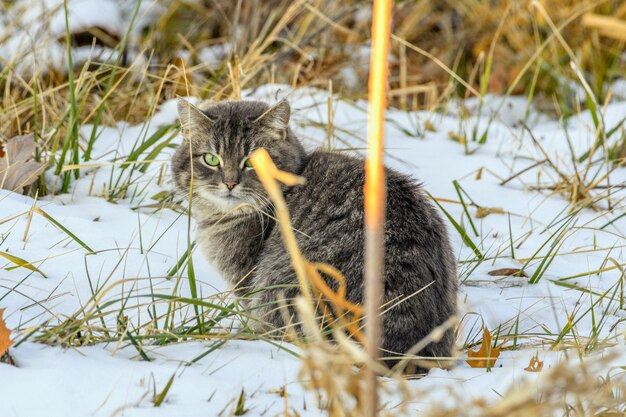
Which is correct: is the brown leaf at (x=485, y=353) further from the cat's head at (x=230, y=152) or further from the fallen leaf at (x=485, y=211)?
the fallen leaf at (x=485, y=211)

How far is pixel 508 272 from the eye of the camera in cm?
321

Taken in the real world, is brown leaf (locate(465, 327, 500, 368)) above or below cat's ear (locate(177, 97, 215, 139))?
below

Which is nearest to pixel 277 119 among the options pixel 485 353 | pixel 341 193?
pixel 341 193

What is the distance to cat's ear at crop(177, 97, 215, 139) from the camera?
3186 mm

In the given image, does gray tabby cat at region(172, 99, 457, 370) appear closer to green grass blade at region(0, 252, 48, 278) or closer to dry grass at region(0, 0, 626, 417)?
dry grass at region(0, 0, 626, 417)

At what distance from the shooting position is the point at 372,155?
1.21 metres

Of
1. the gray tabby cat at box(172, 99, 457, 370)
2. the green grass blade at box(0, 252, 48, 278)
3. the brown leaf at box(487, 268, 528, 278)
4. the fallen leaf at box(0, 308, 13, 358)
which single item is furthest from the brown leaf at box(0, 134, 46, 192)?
the brown leaf at box(487, 268, 528, 278)

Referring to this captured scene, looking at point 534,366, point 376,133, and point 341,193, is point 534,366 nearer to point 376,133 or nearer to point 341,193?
point 341,193

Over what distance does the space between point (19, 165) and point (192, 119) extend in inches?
29.1

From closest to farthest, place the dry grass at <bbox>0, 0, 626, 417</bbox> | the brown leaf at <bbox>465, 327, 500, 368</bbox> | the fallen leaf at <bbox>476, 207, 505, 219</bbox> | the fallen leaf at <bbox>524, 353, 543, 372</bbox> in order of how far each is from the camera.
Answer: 1. the fallen leaf at <bbox>524, 353, 543, 372</bbox>
2. the brown leaf at <bbox>465, 327, 500, 368</bbox>
3. the fallen leaf at <bbox>476, 207, 505, 219</bbox>
4. the dry grass at <bbox>0, 0, 626, 417</bbox>

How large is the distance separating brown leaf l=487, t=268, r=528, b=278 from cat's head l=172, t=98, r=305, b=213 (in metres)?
0.89

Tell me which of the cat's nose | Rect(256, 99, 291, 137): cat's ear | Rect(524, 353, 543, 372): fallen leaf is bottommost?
Rect(524, 353, 543, 372): fallen leaf

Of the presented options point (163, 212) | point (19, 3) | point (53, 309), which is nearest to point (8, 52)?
point (19, 3)

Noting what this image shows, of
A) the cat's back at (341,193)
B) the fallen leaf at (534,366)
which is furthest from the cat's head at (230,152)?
the fallen leaf at (534,366)
